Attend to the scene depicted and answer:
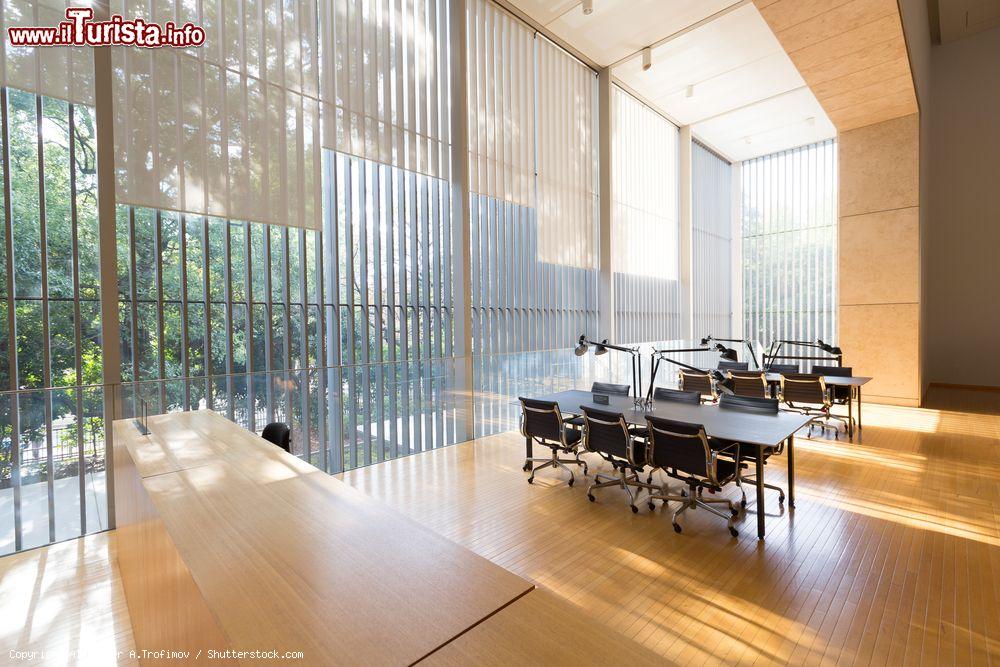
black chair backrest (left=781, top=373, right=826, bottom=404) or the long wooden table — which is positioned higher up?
the long wooden table

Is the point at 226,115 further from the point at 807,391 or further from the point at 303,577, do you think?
the point at 807,391

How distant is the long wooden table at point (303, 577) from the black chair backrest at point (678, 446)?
290 cm

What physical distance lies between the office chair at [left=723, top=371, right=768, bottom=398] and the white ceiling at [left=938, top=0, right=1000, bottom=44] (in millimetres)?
9255

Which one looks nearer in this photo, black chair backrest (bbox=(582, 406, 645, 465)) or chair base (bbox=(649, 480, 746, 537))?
chair base (bbox=(649, 480, 746, 537))

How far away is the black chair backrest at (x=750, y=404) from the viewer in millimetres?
4727

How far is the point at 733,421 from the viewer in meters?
4.38

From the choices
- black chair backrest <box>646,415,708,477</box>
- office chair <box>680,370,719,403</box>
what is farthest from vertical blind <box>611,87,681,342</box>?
black chair backrest <box>646,415,708,477</box>

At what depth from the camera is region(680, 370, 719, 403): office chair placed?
6.93 m

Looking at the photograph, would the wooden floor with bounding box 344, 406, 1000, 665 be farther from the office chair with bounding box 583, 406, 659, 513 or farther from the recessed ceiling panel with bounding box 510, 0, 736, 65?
the recessed ceiling panel with bounding box 510, 0, 736, 65

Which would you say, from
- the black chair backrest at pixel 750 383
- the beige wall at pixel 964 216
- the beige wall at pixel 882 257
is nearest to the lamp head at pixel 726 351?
the black chair backrest at pixel 750 383

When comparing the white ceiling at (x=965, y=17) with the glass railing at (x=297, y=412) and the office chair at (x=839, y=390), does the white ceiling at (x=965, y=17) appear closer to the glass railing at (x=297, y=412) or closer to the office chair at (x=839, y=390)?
the office chair at (x=839, y=390)

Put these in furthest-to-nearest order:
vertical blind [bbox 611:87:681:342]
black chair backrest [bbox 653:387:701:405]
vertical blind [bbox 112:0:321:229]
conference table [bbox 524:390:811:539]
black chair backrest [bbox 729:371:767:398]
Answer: vertical blind [bbox 611:87:681:342] < black chair backrest [bbox 729:371:767:398] < black chair backrest [bbox 653:387:701:405] < vertical blind [bbox 112:0:321:229] < conference table [bbox 524:390:811:539]

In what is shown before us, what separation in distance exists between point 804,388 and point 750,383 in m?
0.70

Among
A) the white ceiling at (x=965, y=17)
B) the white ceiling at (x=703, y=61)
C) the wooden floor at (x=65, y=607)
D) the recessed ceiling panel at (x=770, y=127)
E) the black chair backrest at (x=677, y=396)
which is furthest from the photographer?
the recessed ceiling panel at (x=770, y=127)
